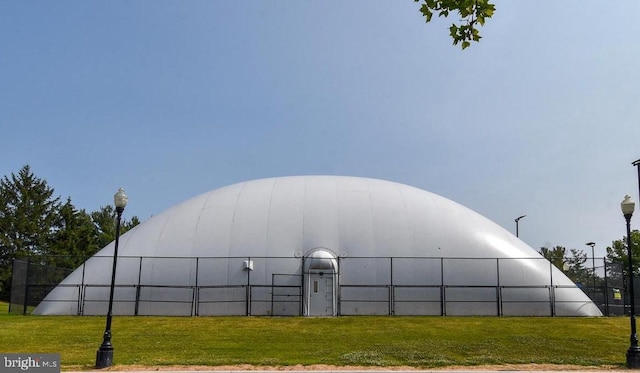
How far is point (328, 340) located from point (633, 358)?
364 inches

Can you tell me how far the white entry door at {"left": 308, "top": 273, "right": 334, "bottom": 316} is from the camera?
1104 inches

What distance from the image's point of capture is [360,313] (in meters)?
28.0

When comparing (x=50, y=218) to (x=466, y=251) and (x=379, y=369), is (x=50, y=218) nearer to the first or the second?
(x=466, y=251)

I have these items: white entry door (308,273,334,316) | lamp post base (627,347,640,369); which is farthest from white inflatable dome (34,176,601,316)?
lamp post base (627,347,640,369)

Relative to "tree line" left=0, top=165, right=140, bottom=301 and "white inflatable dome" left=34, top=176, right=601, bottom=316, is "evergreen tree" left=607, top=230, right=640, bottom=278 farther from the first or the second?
"tree line" left=0, top=165, right=140, bottom=301

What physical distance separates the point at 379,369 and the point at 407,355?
2192mm

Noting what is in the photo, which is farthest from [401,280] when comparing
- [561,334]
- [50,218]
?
[50,218]

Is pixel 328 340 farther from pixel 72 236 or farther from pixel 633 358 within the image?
pixel 72 236

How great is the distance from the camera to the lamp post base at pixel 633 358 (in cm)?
1555

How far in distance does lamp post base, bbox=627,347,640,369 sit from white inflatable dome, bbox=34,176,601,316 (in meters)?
12.8

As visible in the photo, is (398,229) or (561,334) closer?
(561,334)

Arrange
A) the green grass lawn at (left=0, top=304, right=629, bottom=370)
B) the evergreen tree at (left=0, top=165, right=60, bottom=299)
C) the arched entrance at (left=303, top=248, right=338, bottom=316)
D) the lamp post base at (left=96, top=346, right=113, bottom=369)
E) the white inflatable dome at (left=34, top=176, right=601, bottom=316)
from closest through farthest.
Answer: the lamp post base at (left=96, top=346, right=113, bottom=369) → the green grass lawn at (left=0, top=304, right=629, bottom=370) → the arched entrance at (left=303, top=248, right=338, bottom=316) → the white inflatable dome at (left=34, top=176, right=601, bottom=316) → the evergreen tree at (left=0, top=165, right=60, bottom=299)

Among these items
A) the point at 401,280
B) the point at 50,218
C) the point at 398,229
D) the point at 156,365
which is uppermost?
the point at 50,218

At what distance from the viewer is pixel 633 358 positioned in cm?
1564
